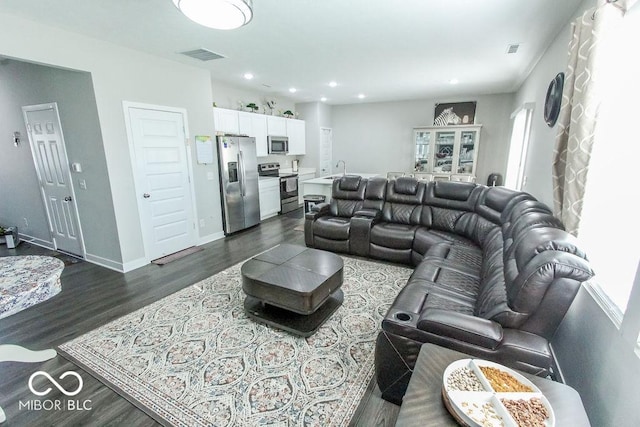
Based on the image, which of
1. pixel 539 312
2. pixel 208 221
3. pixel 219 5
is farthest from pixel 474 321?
pixel 208 221

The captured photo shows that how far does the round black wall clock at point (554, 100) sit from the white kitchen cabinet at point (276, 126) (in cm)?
480

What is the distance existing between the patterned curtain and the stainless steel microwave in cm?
510

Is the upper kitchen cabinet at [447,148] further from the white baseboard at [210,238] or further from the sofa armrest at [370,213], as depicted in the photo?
the white baseboard at [210,238]

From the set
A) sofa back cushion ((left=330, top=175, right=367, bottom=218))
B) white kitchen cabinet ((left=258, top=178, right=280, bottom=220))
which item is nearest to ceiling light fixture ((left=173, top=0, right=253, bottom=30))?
sofa back cushion ((left=330, top=175, right=367, bottom=218))

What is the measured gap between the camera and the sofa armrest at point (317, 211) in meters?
4.26

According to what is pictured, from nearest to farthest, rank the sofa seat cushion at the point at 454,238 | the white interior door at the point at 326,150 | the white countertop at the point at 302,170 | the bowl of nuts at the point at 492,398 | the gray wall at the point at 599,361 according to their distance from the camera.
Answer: the bowl of nuts at the point at 492,398 → the gray wall at the point at 599,361 → the sofa seat cushion at the point at 454,238 → the white countertop at the point at 302,170 → the white interior door at the point at 326,150

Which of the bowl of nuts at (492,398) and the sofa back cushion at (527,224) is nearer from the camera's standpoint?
the bowl of nuts at (492,398)

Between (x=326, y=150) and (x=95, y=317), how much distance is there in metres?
6.46

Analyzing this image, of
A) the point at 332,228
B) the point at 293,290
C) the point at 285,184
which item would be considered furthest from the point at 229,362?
the point at 285,184

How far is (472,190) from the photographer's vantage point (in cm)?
380

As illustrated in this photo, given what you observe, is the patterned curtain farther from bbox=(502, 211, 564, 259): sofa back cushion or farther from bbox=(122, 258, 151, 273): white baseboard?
bbox=(122, 258, 151, 273): white baseboard

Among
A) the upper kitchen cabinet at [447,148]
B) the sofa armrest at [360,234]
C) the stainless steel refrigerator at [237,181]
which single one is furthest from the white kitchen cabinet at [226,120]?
the upper kitchen cabinet at [447,148]

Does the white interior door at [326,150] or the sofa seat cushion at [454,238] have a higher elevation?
the white interior door at [326,150]

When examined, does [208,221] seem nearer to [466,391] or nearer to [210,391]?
[210,391]
